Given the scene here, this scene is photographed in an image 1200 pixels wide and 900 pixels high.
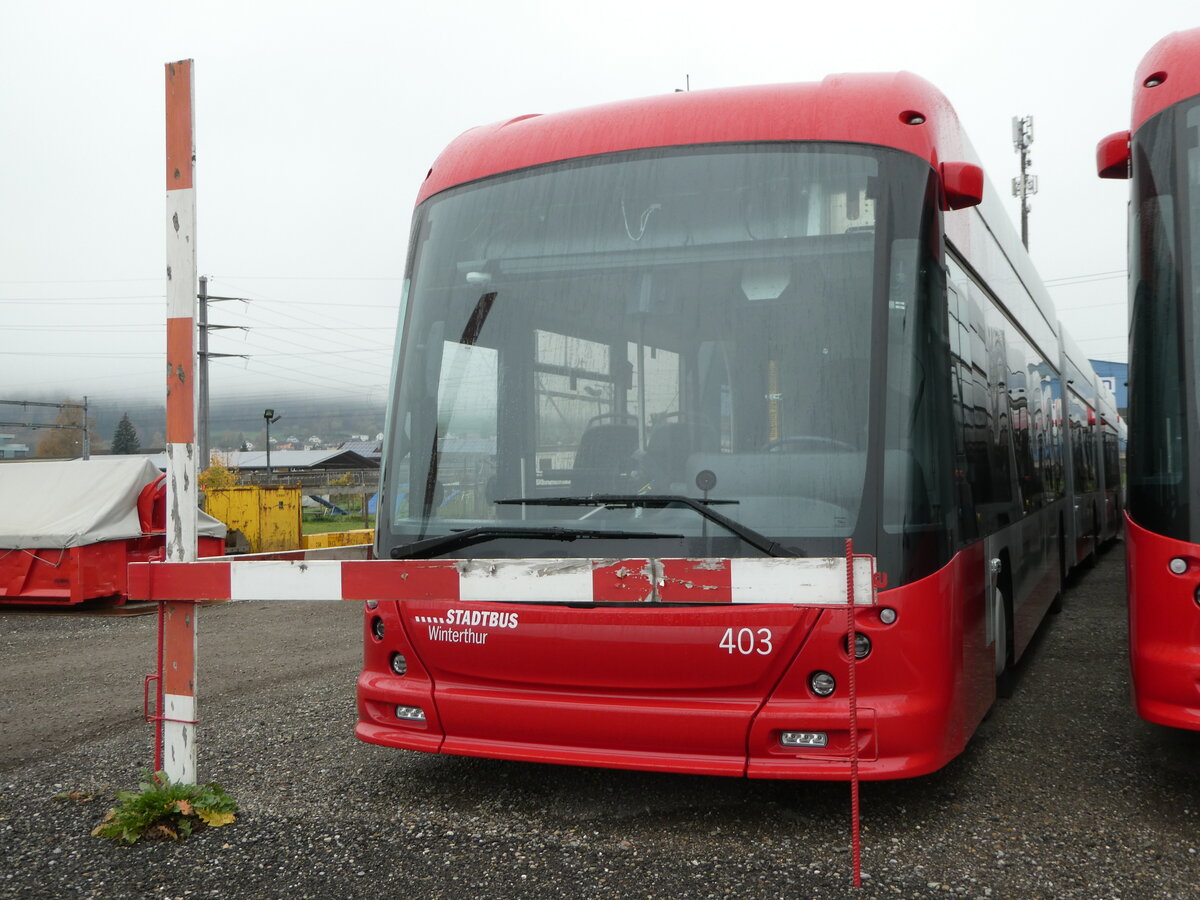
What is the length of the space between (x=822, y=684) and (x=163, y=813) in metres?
2.59

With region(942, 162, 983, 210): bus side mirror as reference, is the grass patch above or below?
below

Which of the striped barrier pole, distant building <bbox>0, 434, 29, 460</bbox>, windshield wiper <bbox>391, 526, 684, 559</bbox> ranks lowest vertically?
the striped barrier pole

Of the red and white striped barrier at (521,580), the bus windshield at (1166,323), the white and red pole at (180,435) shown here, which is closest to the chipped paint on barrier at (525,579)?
the red and white striped barrier at (521,580)

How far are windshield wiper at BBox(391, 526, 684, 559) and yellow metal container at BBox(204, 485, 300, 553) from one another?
45.7 feet

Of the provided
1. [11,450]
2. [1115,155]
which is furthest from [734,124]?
[11,450]

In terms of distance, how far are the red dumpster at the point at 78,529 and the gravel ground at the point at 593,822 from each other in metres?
6.30

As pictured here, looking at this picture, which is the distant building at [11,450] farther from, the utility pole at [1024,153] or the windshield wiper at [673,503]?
the windshield wiper at [673,503]

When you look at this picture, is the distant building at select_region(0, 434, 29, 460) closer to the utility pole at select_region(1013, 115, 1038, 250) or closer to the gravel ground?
the utility pole at select_region(1013, 115, 1038, 250)

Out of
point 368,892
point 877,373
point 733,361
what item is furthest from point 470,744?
point 877,373

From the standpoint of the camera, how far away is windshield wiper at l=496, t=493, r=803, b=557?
13.3 feet

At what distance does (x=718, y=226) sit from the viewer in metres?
4.51

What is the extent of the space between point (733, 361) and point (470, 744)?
1.83 meters

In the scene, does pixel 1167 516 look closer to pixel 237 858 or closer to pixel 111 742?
pixel 237 858

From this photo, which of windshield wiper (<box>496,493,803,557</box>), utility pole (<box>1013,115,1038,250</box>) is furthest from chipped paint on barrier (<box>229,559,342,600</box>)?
utility pole (<box>1013,115,1038,250</box>)
